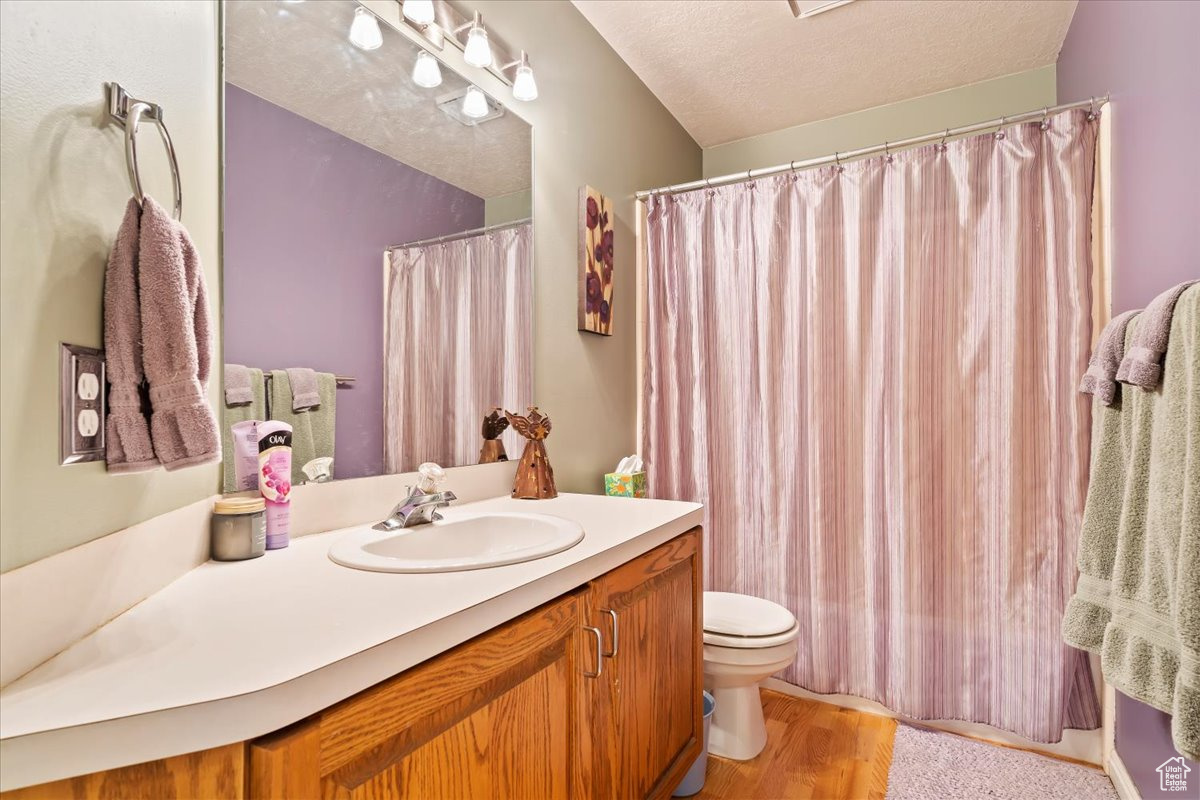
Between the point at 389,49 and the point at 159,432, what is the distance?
1.10 m

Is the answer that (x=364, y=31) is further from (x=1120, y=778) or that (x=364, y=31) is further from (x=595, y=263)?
(x=1120, y=778)

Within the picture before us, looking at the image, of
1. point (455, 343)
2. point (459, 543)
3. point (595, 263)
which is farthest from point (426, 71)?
point (459, 543)

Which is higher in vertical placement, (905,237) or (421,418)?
(905,237)

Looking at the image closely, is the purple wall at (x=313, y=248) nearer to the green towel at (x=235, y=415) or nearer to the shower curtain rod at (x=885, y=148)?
the green towel at (x=235, y=415)

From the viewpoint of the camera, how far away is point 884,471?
78.0 inches

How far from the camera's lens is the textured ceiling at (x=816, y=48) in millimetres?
1965

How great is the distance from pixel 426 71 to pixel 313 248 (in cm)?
62

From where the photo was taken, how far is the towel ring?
2.24ft

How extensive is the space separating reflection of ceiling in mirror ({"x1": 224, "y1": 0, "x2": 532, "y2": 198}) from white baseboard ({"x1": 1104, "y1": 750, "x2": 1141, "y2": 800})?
8.03 feet

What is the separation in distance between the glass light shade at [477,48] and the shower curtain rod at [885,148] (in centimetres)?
99

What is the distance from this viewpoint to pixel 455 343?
1497 mm

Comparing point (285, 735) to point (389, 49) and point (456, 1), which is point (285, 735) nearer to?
point (389, 49)

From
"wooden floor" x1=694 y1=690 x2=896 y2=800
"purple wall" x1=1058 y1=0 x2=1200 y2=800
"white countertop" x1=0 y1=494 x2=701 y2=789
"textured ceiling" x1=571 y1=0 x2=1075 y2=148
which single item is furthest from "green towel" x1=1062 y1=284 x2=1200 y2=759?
"textured ceiling" x1=571 y1=0 x2=1075 y2=148

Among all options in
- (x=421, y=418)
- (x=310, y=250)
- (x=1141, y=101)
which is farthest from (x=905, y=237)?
(x=310, y=250)
